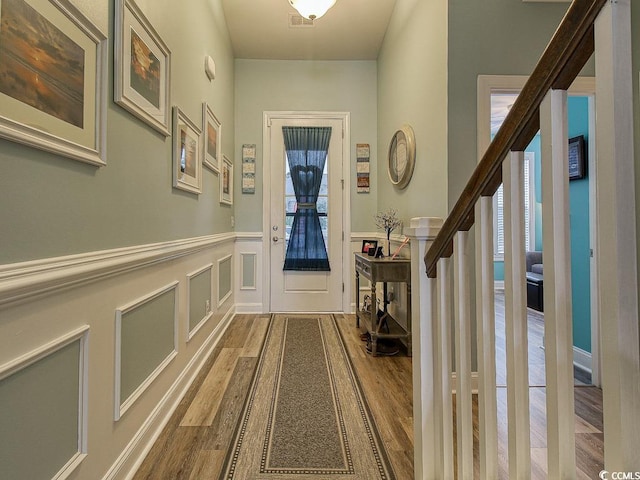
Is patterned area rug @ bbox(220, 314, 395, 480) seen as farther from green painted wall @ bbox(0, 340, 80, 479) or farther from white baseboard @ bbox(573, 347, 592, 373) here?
white baseboard @ bbox(573, 347, 592, 373)

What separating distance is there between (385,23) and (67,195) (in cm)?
347

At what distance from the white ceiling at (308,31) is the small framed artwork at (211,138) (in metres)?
1.13

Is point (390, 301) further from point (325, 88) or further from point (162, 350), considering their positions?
point (325, 88)

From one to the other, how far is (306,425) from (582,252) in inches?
93.1

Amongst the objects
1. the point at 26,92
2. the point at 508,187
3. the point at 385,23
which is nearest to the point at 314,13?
the point at 385,23

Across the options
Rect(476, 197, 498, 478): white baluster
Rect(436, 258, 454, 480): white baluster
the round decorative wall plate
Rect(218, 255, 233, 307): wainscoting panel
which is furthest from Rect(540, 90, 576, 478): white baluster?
Rect(218, 255, 233, 307): wainscoting panel

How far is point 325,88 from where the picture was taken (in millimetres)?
4039

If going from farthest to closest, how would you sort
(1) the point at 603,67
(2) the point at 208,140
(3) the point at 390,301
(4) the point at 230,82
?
(4) the point at 230,82 → (3) the point at 390,301 → (2) the point at 208,140 → (1) the point at 603,67

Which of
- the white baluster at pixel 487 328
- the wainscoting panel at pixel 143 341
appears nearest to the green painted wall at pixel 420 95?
the white baluster at pixel 487 328

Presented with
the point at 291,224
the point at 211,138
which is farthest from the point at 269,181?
the point at 211,138

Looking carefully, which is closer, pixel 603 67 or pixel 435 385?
pixel 603 67

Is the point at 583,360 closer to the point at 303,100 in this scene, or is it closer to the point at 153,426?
the point at 153,426

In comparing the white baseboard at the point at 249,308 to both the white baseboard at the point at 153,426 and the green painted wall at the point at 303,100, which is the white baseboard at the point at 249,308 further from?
the white baseboard at the point at 153,426

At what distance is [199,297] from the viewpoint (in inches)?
97.3
